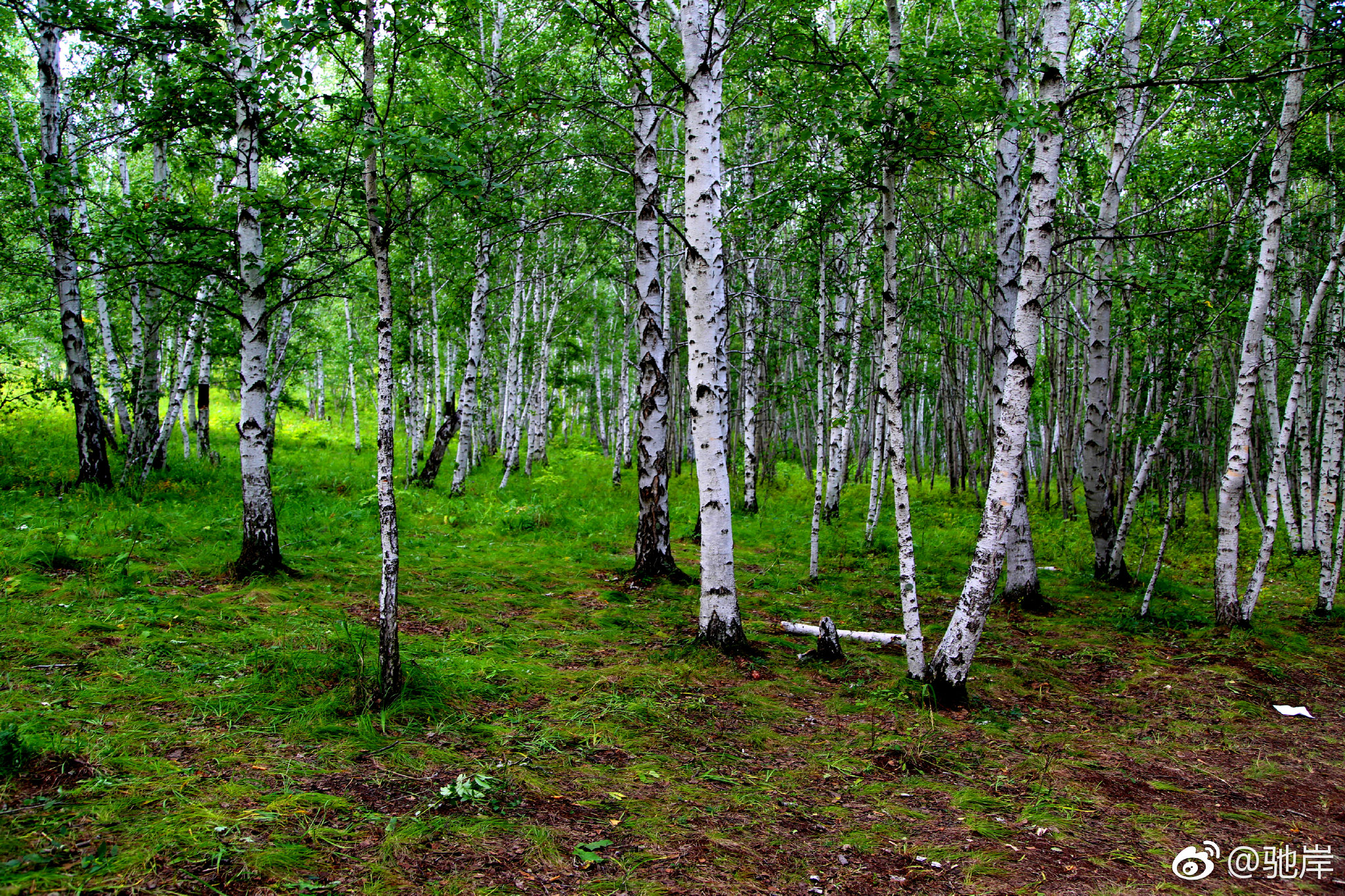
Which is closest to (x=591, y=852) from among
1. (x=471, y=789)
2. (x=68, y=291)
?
(x=471, y=789)

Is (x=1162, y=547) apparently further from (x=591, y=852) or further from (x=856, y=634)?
(x=591, y=852)

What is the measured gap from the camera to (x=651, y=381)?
939 centimetres

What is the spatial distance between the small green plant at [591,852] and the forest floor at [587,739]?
2cm

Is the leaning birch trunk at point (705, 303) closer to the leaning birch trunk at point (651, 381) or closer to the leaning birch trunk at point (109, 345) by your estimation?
the leaning birch trunk at point (651, 381)

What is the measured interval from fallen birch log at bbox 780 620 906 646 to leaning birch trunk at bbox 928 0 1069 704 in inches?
67.1

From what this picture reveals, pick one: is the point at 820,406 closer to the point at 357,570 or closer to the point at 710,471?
the point at 710,471

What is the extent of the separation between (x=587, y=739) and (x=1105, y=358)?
9334 mm

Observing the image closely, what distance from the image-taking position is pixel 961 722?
5508mm

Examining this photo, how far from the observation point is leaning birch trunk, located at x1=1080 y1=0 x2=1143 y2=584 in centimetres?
934

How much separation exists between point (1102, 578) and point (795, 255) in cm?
723

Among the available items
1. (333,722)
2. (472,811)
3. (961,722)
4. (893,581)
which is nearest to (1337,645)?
(893,581)

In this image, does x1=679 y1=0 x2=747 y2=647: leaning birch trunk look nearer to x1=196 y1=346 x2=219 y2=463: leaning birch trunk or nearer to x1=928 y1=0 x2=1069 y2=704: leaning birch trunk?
x1=928 y1=0 x2=1069 y2=704: leaning birch trunk

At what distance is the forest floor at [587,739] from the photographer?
3346mm

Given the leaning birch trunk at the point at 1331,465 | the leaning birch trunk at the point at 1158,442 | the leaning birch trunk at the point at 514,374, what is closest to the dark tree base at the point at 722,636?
the leaning birch trunk at the point at 1158,442
